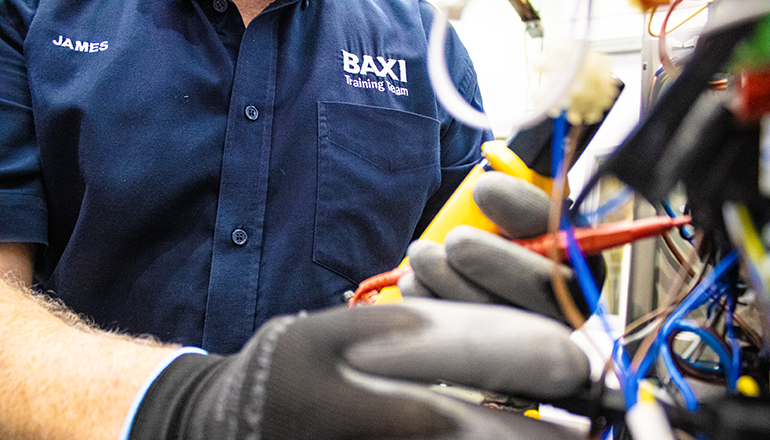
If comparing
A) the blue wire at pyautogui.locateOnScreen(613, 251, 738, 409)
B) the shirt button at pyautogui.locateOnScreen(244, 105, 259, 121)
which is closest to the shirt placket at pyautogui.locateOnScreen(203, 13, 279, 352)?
the shirt button at pyautogui.locateOnScreen(244, 105, 259, 121)

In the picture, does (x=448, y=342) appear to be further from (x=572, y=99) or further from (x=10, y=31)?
(x=10, y=31)

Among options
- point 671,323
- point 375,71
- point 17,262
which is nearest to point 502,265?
point 671,323

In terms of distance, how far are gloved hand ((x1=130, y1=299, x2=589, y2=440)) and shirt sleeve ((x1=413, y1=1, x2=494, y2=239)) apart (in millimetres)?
591

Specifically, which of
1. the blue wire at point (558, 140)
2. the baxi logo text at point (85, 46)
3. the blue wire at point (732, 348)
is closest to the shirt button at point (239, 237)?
the baxi logo text at point (85, 46)


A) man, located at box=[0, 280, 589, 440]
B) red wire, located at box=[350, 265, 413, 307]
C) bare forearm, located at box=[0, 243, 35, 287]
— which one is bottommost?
bare forearm, located at box=[0, 243, 35, 287]

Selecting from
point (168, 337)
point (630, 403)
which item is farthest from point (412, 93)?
point (630, 403)

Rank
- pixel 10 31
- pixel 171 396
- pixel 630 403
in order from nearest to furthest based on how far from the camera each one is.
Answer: pixel 630 403, pixel 171 396, pixel 10 31

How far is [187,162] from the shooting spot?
62cm

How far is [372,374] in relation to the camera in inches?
10.9

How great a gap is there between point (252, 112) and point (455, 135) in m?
0.40

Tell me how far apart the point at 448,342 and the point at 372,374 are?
5 centimetres

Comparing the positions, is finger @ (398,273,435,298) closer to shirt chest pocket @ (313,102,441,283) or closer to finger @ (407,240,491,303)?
finger @ (407,240,491,303)

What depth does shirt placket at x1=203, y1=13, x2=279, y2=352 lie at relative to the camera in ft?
2.06

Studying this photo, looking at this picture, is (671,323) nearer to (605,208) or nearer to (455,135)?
(605,208)
